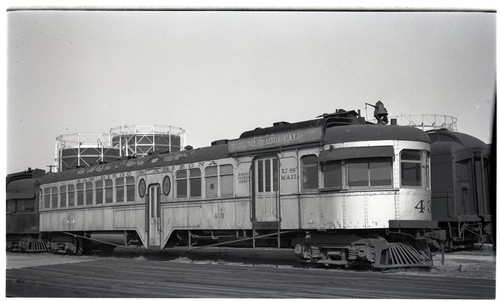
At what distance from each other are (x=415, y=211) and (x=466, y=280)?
258 centimetres

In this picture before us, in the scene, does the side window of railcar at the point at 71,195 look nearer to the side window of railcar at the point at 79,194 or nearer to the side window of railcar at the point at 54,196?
the side window of railcar at the point at 79,194

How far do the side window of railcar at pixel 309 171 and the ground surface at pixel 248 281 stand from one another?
1.94m

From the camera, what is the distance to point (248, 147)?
1638 cm

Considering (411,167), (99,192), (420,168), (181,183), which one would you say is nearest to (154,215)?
(181,183)

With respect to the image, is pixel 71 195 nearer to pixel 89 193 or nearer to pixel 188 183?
pixel 89 193

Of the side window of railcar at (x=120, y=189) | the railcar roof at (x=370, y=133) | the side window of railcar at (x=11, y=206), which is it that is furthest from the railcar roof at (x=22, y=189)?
the railcar roof at (x=370, y=133)

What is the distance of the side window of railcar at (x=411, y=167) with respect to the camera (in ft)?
47.8

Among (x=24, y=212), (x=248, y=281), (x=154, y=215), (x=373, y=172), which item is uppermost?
(x=373, y=172)

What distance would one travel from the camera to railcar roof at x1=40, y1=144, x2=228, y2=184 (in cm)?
1759

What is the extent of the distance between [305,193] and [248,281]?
3.27 metres

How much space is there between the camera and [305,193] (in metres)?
15.1

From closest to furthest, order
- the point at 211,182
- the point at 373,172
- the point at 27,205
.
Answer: the point at 373,172 → the point at 211,182 → the point at 27,205

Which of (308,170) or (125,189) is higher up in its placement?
(308,170)

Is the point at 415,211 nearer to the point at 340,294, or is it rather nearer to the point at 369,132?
the point at 369,132
